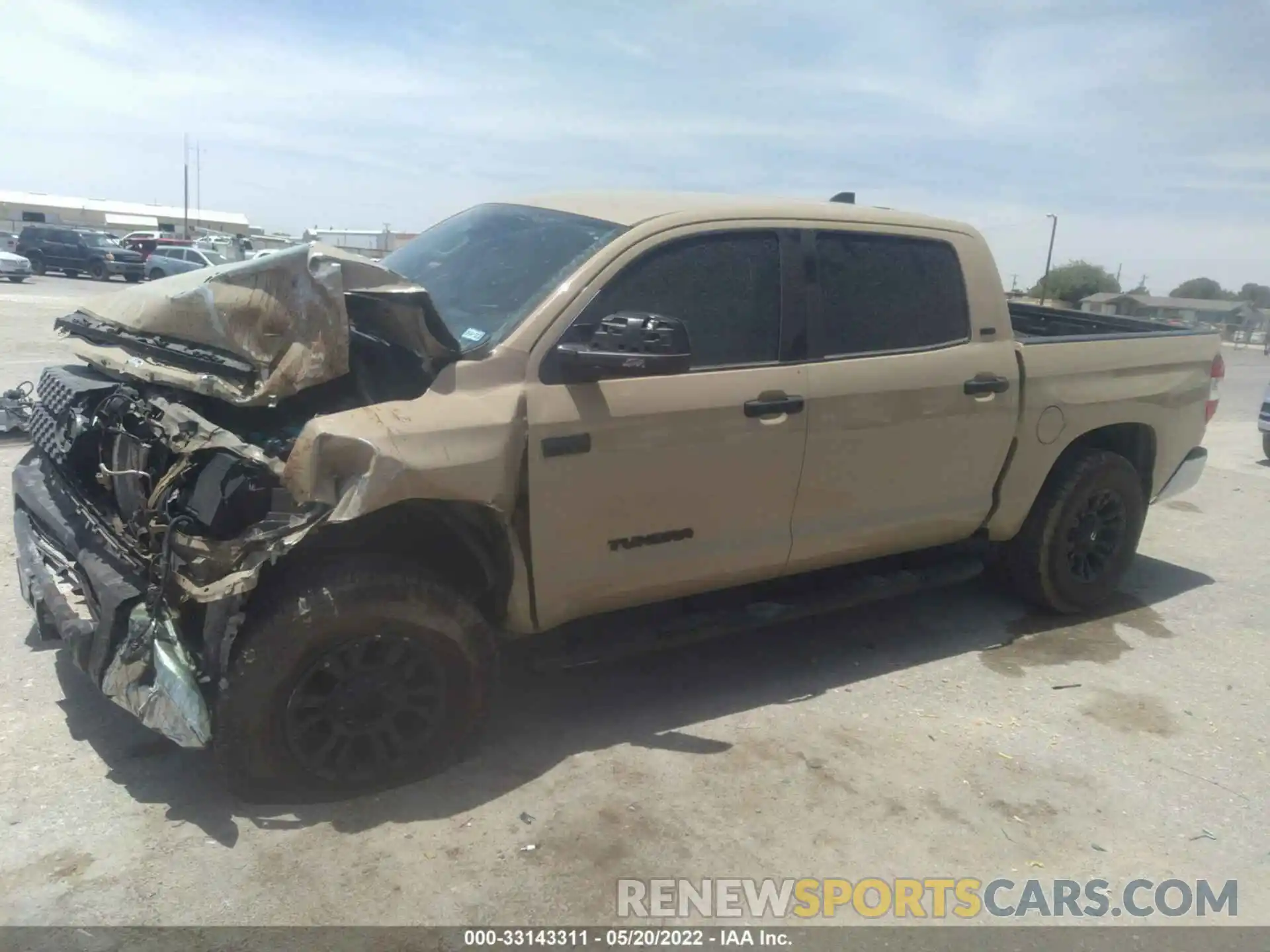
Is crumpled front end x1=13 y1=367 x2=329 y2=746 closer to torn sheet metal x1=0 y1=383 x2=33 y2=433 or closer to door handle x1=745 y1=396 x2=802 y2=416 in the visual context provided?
torn sheet metal x1=0 y1=383 x2=33 y2=433

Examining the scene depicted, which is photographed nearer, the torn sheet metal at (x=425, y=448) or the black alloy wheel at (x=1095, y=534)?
the torn sheet metal at (x=425, y=448)

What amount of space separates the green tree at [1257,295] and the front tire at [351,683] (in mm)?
49809

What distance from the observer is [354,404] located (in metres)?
3.48

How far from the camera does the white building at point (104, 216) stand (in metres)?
86.5

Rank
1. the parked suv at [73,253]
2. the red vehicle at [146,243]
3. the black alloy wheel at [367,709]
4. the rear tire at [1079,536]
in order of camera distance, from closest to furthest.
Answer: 1. the black alloy wheel at [367,709]
2. the rear tire at [1079,536]
3. the parked suv at [73,253]
4. the red vehicle at [146,243]

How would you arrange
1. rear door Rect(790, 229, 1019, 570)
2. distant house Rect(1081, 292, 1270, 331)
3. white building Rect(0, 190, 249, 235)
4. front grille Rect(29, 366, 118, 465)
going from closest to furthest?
1. front grille Rect(29, 366, 118, 465)
2. rear door Rect(790, 229, 1019, 570)
3. distant house Rect(1081, 292, 1270, 331)
4. white building Rect(0, 190, 249, 235)

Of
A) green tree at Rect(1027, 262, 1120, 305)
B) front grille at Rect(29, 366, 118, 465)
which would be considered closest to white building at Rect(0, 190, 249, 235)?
green tree at Rect(1027, 262, 1120, 305)

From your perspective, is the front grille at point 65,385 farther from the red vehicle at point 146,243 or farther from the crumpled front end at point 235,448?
the red vehicle at point 146,243

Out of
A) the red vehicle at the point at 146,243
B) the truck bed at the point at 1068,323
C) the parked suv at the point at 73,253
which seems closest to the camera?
the truck bed at the point at 1068,323

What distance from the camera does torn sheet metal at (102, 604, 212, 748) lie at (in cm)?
307

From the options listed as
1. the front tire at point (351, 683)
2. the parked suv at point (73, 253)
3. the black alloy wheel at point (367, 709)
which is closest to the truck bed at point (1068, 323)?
the front tire at point (351, 683)

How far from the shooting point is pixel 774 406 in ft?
13.0
